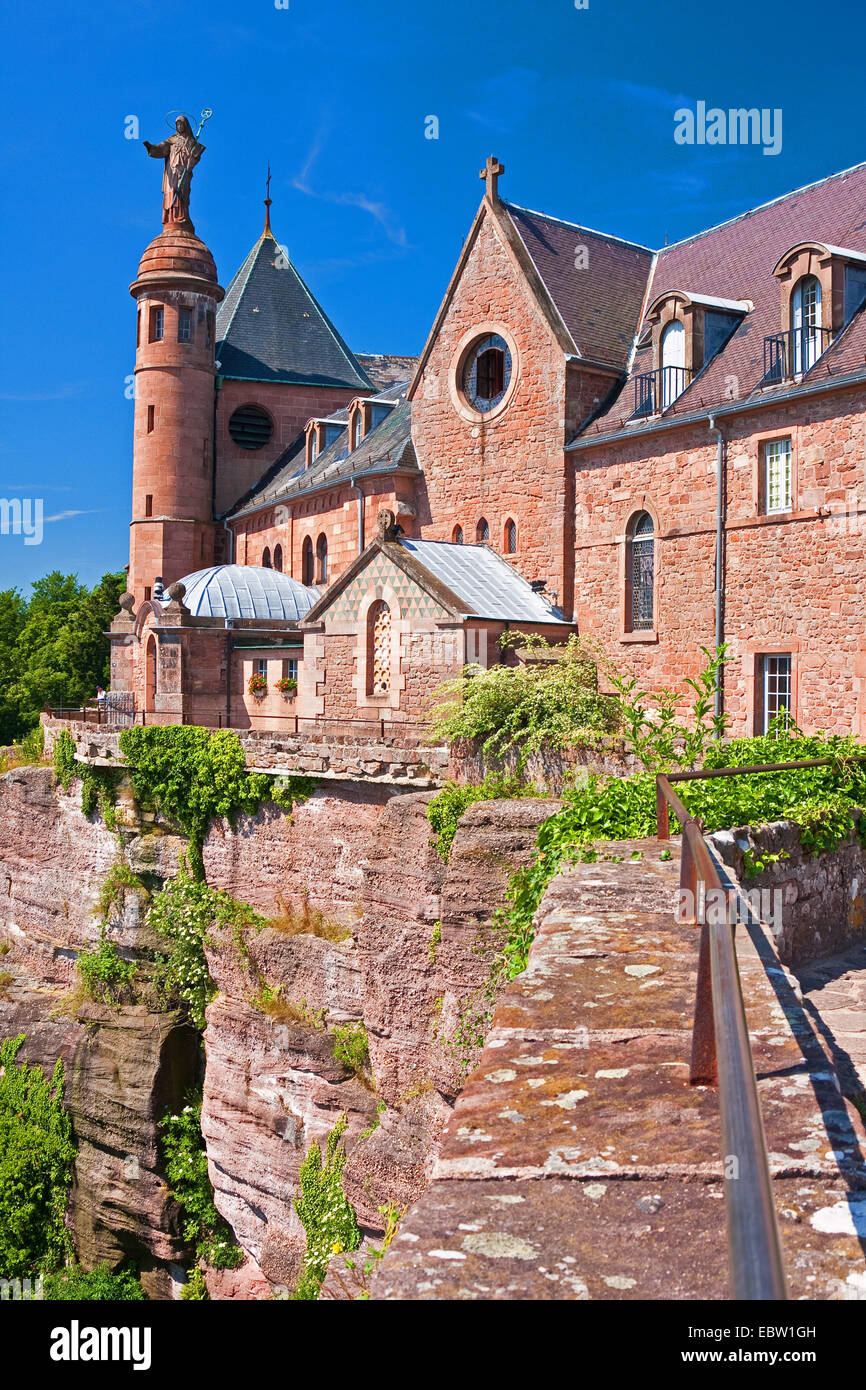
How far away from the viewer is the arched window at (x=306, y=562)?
106 feet

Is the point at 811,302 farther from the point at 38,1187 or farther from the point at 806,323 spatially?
the point at 38,1187

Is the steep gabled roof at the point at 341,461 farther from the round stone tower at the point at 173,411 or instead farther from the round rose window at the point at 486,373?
the round rose window at the point at 486,373

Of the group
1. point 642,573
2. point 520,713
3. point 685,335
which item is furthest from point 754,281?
point 520,713

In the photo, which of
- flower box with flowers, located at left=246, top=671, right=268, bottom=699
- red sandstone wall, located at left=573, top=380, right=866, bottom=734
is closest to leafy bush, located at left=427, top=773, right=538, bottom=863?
red sandstone wall, located at left=573, top=380, right=866, bottom=734

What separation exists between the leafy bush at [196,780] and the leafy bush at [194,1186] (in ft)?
14.1

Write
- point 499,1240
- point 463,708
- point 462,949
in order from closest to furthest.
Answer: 1. point 499,1240
2. point 462,949
3. point 463,708

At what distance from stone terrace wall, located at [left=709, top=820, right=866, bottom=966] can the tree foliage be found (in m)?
41.8

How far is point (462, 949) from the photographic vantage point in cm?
1198

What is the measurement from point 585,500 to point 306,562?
11.4 m

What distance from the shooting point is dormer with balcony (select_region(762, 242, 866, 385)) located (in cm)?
1864

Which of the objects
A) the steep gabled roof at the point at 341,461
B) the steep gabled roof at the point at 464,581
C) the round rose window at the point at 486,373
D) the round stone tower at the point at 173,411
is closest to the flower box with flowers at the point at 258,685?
the steep gabled roof at the point at 464,581
